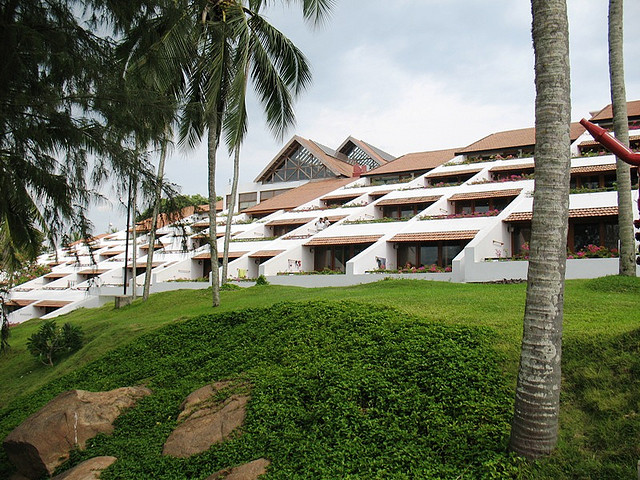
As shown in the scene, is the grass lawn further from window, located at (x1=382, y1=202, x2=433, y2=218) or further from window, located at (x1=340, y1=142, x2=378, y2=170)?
window, located at (x1=340, y1=142, x2=378, y2=170)

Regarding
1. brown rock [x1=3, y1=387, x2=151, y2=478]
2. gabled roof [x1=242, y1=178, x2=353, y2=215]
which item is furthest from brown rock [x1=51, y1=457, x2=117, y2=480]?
gabled roof [x1=242, y1=178, x2=353, y2=215]

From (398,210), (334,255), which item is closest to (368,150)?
(398,210)

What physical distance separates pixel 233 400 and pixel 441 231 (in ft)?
56.8

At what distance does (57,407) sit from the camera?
804cm

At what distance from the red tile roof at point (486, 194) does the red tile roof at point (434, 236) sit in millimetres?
Result: 3945

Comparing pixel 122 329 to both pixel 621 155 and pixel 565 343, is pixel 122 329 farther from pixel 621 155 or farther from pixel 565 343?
pixel 621 155

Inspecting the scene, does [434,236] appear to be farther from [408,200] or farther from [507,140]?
[507,140]

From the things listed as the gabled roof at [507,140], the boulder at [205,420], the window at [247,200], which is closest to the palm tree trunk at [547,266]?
the boulder at [205,420]

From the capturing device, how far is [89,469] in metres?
6.62

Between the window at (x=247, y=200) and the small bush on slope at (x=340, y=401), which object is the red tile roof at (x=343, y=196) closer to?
the window at (x=247, y=200)

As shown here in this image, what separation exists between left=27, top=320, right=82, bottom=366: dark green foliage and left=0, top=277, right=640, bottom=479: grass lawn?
422mm

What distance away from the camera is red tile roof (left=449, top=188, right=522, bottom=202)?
81.8 feet

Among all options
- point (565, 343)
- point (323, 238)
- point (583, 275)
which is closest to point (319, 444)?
point (565, 343)

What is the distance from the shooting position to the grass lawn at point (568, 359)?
4.97 meters
